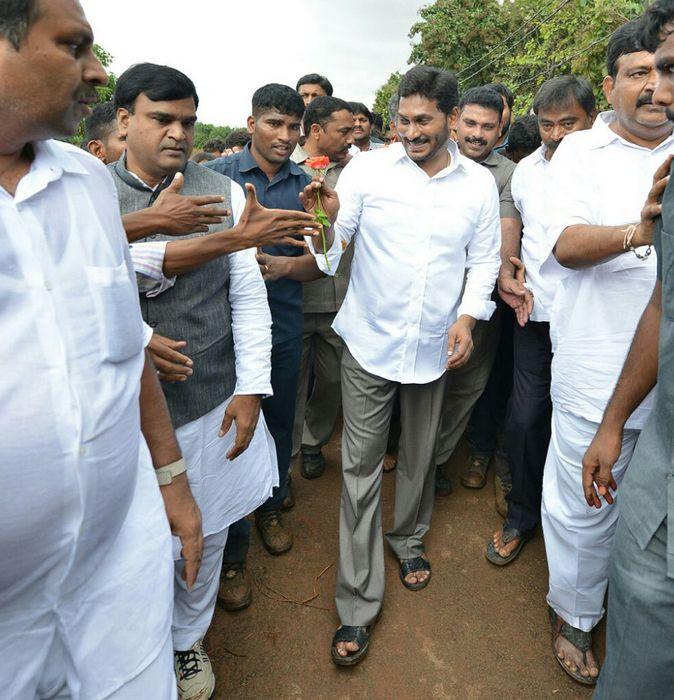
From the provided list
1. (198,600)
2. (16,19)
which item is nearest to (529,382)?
(198,600)

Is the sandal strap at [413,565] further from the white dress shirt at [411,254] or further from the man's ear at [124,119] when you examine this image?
the man's ear at [124,119]

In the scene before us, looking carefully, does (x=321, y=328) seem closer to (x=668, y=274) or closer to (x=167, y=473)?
(x=167, y=473)

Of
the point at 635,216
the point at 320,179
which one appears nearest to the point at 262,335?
the point at 320,179

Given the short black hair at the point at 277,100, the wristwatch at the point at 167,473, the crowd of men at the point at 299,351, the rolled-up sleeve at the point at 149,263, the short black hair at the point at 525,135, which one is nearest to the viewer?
the crowd of men at the point at 299,351

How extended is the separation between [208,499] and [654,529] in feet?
4.88

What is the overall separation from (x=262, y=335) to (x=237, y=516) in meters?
0.73

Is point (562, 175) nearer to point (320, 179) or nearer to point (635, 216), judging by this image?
point (635, 216)

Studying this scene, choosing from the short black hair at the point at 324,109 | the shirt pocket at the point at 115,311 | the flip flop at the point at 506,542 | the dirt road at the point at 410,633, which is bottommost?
the dirt road at the point at 410,633

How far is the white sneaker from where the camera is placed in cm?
218

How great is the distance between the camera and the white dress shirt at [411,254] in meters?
2.46

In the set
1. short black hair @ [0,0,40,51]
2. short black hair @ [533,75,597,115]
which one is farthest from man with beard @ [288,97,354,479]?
short black hair @ [0,0,40,51]

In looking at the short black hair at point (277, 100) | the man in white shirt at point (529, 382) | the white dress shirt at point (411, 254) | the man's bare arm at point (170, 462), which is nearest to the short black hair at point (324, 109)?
the short black hair at point (277, 100)

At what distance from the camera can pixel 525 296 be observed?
2.94m

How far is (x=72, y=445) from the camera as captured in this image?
110 centimetres
